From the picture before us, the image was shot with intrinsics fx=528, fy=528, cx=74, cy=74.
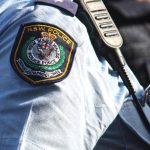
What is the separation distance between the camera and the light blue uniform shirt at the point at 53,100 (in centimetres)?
107

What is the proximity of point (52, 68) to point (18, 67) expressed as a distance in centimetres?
7

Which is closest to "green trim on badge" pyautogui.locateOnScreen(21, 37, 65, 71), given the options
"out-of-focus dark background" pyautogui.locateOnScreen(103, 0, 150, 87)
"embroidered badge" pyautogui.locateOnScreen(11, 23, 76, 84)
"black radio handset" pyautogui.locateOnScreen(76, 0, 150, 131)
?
"embroidered badge" pyautogui.locateOnScreen(11, 23, 76, 84)

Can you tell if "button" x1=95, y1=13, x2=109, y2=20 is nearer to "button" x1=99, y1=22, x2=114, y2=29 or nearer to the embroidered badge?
"button" x1=99, y1=22, x2=114, y2=29

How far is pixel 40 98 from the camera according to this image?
1.08 meters

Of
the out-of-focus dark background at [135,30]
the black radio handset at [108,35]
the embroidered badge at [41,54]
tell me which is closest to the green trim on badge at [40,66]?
the embroidered badge at [41,54]

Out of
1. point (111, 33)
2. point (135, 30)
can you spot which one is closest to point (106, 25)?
point (111, 33)

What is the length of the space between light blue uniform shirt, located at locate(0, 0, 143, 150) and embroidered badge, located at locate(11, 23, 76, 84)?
0.6 inches

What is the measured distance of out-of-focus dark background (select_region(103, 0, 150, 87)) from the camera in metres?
1.43

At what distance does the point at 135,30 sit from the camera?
1.47 m

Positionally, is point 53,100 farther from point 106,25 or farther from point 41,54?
point 106,25

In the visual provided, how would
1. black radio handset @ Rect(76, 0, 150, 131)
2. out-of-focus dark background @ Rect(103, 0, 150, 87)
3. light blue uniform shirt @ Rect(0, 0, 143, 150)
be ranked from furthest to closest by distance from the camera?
1. out-of-focus dark background @ Rect(103, 0, 150, 87)
2. black radio handset @ Rect(76, 0, 150, 131)
3. light blue uniform shirt @ Rect(0, 0, 143, 150)

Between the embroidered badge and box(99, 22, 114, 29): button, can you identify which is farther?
box(99, 22, 114, 29): button

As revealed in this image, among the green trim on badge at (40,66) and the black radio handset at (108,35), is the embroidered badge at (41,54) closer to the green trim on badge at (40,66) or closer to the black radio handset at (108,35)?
the green trim on badge at (40,66)

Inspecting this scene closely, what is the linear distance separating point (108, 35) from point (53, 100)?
298mm
